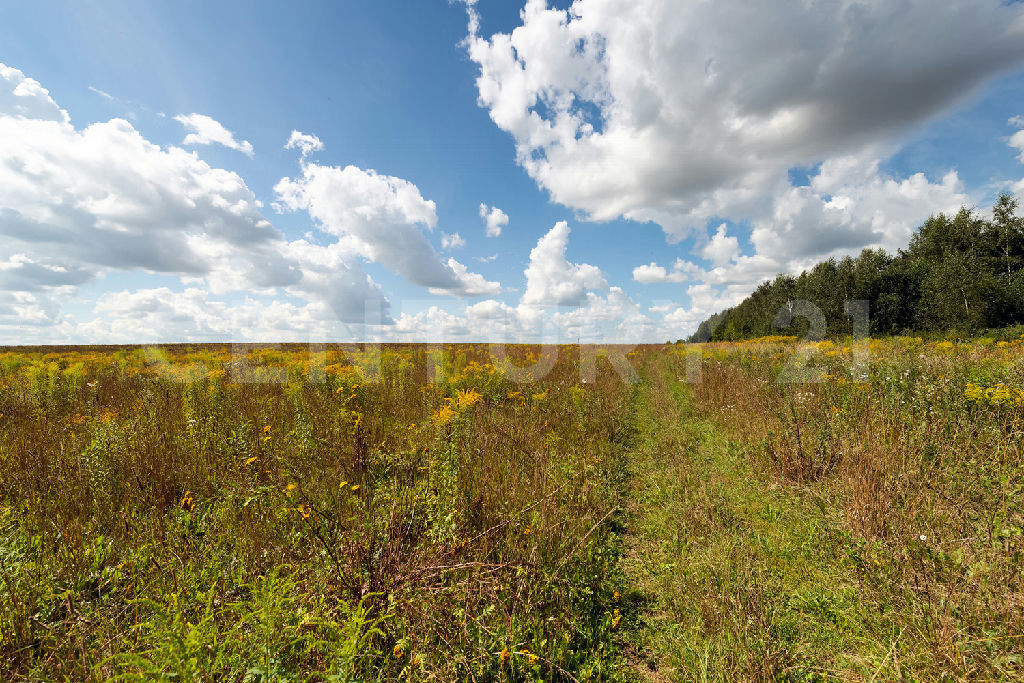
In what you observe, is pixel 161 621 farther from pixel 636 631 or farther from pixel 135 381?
pixel 135 381

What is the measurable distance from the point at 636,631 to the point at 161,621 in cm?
298

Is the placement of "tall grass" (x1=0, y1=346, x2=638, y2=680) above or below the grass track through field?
above

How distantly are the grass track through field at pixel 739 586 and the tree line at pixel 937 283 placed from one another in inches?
1258

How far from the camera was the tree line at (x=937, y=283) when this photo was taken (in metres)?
26.4

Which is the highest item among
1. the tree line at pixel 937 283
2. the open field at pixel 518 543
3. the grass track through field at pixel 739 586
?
the tree line at pixel 937 283

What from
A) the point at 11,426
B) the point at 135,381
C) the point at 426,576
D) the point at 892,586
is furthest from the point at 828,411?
the point at 135,381

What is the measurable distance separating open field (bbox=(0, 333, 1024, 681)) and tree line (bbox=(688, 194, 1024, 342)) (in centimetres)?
3095

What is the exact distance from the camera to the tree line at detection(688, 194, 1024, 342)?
86.7 feet

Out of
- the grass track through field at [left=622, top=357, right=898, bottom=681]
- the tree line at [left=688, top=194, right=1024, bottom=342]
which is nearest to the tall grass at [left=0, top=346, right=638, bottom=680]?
the grass track through field at [left=622, top=357, right=898, bottom=681]

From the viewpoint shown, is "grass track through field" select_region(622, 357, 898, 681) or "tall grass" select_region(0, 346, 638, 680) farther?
"grass track through field" select_region(622, 357, 898, 681)

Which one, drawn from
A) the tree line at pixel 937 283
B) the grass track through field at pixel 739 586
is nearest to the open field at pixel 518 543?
the grass track through field at pixel 739 586

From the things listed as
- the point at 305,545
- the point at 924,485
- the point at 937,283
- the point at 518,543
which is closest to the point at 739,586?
the point at 518,543

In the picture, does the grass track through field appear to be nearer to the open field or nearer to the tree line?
the open field

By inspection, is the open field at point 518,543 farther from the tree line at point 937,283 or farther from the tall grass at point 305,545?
the tree line at point 937,283
